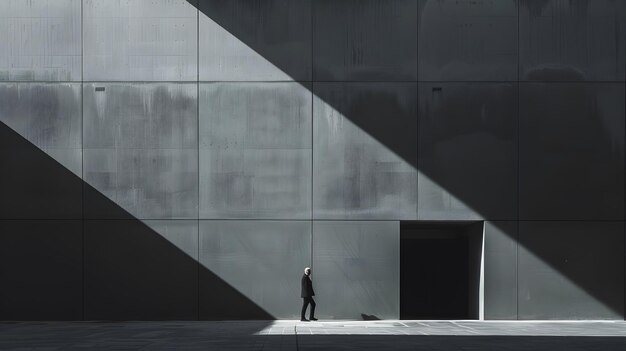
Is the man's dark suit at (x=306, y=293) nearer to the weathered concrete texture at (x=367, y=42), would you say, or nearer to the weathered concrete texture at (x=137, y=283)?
the weathered concrete texture at (x=137, y=283)

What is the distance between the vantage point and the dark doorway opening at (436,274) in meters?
20.3

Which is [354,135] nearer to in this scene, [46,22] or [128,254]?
[128,254]

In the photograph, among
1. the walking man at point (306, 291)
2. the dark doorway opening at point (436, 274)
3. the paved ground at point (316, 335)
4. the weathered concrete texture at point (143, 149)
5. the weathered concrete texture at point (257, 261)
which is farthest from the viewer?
the dark doorway opening at point (436, 274)

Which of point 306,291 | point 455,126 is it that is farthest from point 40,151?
point 455,126

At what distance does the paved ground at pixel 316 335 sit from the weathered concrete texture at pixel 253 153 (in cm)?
298

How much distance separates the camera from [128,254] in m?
18.7

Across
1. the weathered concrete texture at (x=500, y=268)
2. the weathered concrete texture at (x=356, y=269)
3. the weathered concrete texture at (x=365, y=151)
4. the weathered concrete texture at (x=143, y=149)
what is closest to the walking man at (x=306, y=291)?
the weathered concrete texture at (x=356, y=269)

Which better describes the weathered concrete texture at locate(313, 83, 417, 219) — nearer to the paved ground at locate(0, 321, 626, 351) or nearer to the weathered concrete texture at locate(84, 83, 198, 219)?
the paved ground at locate(0, 321, 626, 351)

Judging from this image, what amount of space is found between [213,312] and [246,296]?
3.06 ft

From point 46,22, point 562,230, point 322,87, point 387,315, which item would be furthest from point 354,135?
point 46,22

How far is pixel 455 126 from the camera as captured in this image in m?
18.8

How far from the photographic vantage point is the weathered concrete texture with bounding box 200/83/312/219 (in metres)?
18.8

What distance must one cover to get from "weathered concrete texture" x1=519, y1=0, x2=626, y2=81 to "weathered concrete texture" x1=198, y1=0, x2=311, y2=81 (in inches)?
225

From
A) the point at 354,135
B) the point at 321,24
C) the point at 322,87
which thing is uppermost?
the point at 321,24
